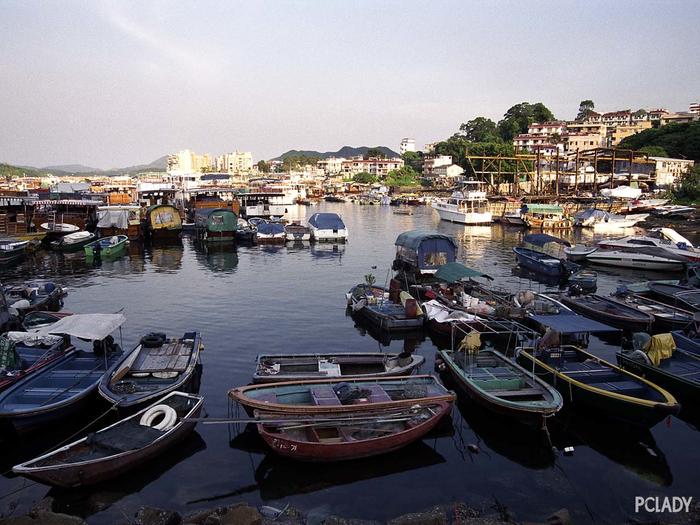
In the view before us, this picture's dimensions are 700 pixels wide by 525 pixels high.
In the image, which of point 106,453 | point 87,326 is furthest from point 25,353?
point 106,453

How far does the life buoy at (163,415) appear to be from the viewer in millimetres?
11914

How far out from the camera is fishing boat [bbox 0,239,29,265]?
36.8m

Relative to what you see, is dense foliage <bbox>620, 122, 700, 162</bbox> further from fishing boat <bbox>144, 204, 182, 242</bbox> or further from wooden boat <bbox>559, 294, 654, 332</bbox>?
fishing boat <bbox>144, 204, 182, 242</bbox>

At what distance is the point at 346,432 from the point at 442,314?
32.9 feet

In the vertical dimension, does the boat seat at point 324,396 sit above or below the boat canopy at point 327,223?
below

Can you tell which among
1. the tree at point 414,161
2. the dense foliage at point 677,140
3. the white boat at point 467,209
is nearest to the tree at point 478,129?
the tree at point 414,161

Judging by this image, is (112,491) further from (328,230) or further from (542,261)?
(328,230)

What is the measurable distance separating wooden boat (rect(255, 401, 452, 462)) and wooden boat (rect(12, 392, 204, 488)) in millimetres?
2254

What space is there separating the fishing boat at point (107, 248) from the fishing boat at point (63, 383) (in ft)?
84.9

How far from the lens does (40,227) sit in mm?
46094

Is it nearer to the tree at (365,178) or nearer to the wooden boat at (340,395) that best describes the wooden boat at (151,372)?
the wooden boat at (340,395)

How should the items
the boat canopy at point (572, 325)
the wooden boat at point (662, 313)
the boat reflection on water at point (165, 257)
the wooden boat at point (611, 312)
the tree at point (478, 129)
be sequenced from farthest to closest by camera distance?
the tree at point (478, 129), the boat reflection on water at point (165, 257), the wooden boat at point (611, 312), the wooden boat at point (662, 313), the boat canopy at point (572, 325)

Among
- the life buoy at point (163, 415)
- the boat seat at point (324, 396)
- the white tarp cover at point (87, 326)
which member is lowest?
the life buoy at point (163, 415)

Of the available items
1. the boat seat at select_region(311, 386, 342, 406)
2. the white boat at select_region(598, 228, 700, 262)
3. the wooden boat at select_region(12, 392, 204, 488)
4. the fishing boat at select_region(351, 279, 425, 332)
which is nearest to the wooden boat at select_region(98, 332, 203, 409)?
the wooden boat at select_region(12, 392, 204, 488)
